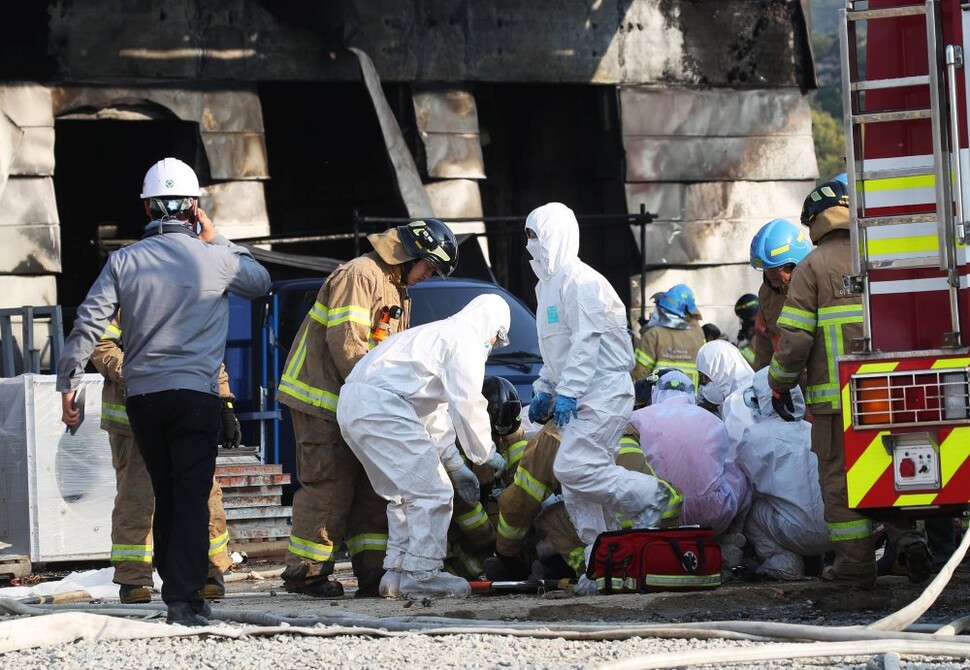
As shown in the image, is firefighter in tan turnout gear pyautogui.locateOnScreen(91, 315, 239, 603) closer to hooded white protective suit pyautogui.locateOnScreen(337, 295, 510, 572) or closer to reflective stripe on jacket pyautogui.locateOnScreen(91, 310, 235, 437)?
reflective stripe on jacket pyautogui.locateOnScreen(91, 310, 235, 437)

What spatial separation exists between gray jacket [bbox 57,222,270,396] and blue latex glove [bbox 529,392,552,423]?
221 centimetres

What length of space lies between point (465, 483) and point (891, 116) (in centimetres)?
341

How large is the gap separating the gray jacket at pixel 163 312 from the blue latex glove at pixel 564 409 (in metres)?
2.02

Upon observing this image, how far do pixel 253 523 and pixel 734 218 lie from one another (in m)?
7.86

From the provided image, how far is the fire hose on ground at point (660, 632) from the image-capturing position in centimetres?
559

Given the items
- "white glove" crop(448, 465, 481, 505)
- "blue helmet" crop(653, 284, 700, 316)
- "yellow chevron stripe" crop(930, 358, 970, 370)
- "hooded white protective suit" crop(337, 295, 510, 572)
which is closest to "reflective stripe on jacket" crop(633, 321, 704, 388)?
"blue helmet" crop(653, 284, 700, 316)

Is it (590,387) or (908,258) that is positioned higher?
(908,258)

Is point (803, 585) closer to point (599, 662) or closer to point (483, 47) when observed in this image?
point (599, 662)

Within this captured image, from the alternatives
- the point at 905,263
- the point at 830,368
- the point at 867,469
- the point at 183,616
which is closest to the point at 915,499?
the point at 867,469

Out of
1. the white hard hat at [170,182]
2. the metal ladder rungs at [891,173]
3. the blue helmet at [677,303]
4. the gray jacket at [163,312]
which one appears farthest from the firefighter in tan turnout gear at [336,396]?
the blue helmet at [677,303]

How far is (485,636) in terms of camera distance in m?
6.24

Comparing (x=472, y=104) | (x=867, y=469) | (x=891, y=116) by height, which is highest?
(x=472, y=104)

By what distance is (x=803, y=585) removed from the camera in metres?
8.36

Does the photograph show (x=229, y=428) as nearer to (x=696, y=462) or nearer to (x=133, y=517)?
(x=133, y=517)
